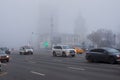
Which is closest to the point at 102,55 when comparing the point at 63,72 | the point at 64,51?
the point at 63,72

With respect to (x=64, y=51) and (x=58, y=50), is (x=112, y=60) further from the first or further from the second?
(x=58, y=50)

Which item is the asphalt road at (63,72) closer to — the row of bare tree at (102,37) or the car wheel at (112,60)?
the car wheel at (112,60)

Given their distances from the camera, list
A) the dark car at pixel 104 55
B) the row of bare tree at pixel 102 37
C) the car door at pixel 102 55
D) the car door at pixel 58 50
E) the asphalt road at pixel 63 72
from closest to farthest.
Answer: the asphalt road at pixel 63 72 → the dark car at pixel 104 55 → the car door at pixel 102 55 → the car door at pixel 58 50 → the row of bare tree at pixel 102 37

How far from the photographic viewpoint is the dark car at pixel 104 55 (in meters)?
31.8

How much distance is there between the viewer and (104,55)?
33.0 m

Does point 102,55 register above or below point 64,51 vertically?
below

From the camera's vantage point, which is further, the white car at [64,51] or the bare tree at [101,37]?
the bare tree at [101,37]

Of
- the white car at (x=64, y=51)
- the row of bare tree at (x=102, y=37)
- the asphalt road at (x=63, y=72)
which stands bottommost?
the asphalt road at (x=63, y=72)

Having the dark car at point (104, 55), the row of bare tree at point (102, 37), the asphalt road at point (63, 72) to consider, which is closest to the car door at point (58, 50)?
the dark car at point (104, 55)

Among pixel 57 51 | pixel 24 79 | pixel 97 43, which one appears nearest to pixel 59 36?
pixel 97 43

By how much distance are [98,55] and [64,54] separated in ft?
60.5

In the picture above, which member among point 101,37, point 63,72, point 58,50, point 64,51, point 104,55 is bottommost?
point 63,72

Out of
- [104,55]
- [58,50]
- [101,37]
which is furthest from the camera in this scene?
[101,37]

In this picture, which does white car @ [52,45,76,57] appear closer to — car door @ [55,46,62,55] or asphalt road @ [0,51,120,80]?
car door @ [55,46,62,55]
